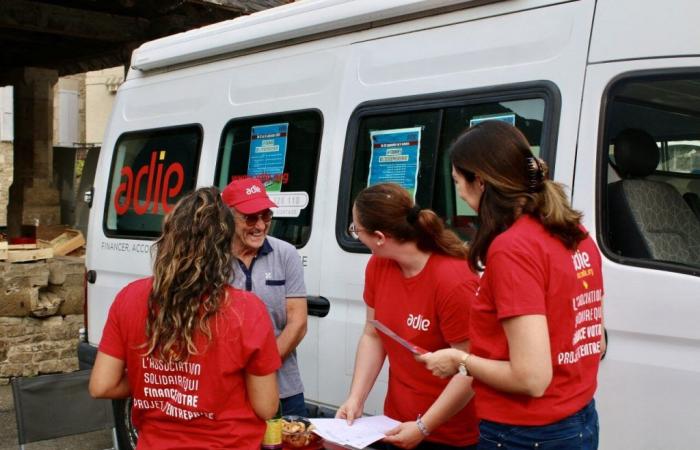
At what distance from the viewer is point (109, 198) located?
219 inches

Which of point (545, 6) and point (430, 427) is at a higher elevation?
point (545, 6)

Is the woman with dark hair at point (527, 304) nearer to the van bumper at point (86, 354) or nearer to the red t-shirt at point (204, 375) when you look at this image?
the red t-shirt at point (204, 375)

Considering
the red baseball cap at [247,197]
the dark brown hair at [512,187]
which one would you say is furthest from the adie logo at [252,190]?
the dark brown hair at [512,187]

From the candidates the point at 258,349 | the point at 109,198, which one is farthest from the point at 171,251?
the point at 109,198

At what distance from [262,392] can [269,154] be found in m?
2.19

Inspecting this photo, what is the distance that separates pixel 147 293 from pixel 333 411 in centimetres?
175

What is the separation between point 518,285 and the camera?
79.0 inches

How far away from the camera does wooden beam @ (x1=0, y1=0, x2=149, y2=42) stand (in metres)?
10.1

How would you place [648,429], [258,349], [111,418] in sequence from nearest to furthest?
[258,349]
[648,429]
[111,418]

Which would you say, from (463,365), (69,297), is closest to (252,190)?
(463,365)

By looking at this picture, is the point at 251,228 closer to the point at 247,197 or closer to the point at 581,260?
the point at 247,197

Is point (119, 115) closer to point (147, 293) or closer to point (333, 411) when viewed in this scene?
point (333, 411)

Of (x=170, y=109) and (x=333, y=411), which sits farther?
(x=170, y=109)

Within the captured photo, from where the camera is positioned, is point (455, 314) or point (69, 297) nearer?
point (455, 314)
